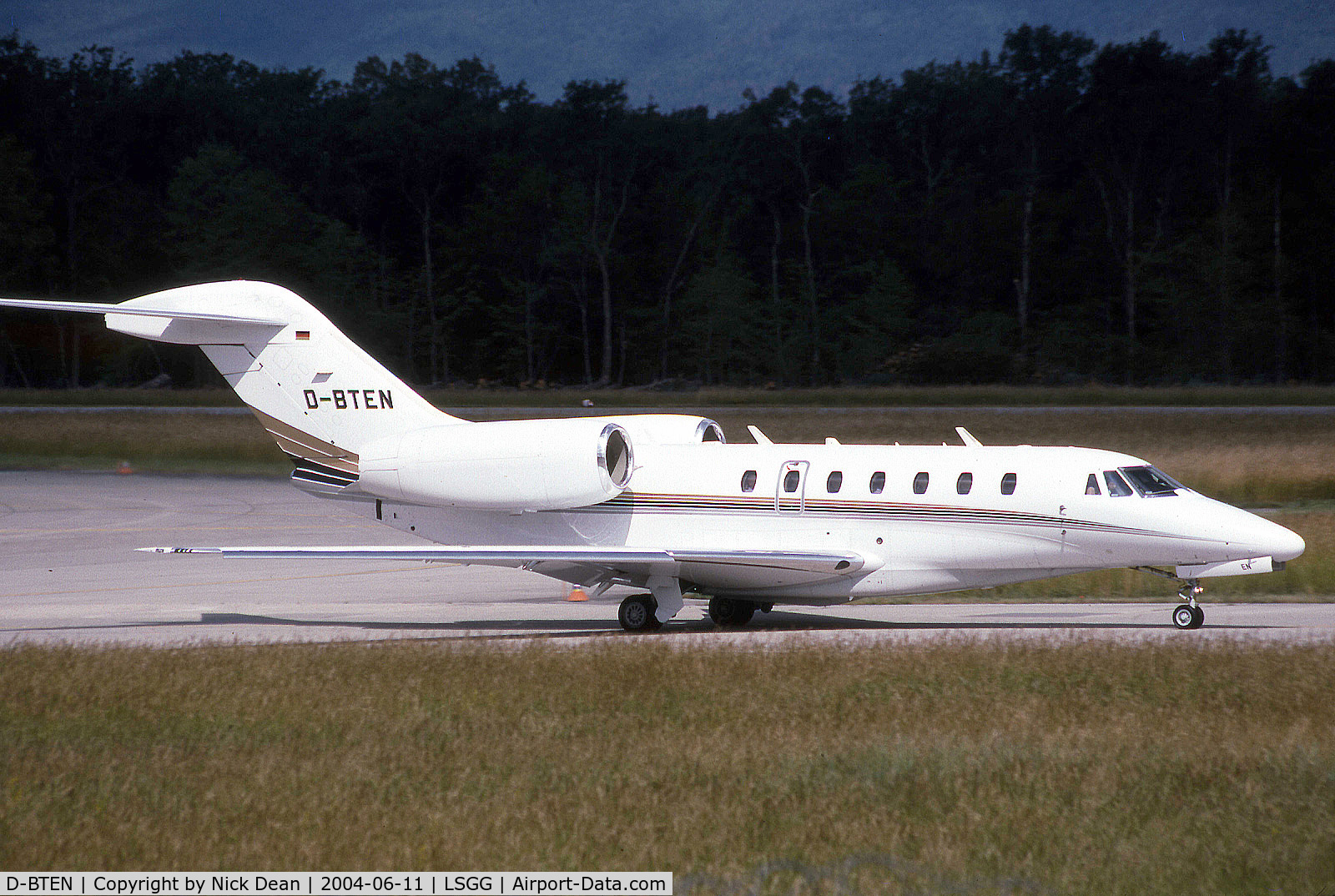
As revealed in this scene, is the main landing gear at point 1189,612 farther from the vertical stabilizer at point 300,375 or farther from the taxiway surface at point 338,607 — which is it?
the vertical stabilizer at point 300,375

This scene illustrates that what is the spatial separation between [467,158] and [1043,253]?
1320 inches

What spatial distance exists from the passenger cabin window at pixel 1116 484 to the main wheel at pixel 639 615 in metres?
5.84

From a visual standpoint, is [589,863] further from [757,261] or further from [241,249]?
[757,261]

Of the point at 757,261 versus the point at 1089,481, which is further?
the point at 757,261

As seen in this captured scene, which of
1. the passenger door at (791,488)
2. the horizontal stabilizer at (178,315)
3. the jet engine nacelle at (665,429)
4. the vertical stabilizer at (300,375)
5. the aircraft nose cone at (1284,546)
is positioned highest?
the horizontal stabilizer at (178,315)

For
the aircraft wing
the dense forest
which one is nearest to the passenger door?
the aircraft wing

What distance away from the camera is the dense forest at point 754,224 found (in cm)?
6775

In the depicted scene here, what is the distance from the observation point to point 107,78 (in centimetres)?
8619

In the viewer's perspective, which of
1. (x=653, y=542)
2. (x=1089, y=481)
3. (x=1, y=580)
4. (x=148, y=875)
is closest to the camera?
(x=148, y=875)

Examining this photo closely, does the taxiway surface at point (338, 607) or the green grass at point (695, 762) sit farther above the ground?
the green grass at point (695, 762)

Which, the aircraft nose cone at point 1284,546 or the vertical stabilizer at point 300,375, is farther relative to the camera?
the vertical stabilizer at point 300,375

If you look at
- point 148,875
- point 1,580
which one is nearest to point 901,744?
point 148,875

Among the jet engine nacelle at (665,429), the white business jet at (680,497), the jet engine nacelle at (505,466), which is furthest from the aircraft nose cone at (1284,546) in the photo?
the jet engine nacelle at (505,466)
